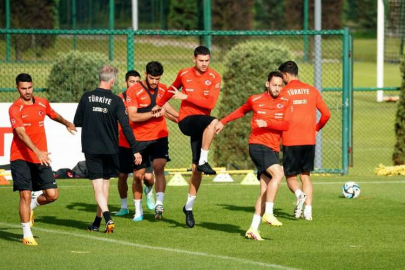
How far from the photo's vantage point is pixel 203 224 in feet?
42.8

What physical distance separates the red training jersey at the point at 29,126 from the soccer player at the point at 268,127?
220 cm

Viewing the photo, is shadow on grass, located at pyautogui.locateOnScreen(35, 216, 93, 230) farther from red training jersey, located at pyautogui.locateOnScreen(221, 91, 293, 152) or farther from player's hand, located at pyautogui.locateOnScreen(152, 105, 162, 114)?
red training jersey, located at pyautogui.locateOnScreen(221, 91, 293, 152)

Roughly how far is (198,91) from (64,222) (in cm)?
260

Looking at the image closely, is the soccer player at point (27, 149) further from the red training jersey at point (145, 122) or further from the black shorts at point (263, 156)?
the black shorts at point (263, 156)

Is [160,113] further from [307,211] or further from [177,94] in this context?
[307,211]

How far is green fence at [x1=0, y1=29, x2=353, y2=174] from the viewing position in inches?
750

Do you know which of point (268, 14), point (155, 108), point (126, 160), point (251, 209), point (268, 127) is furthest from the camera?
point (268, 14)

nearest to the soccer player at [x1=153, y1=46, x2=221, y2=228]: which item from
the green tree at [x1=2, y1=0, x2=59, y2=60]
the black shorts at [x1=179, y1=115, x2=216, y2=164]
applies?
the black shorts at [x1=179, y1=115, x2=216, y2=164]

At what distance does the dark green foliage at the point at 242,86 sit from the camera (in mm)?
20438

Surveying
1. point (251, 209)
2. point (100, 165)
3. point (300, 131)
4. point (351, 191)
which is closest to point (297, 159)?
point (300, 131)

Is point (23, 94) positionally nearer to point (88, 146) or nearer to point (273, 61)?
point (88, 146)

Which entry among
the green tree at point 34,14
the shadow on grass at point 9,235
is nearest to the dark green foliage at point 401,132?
the shadow on grass at point 9,235

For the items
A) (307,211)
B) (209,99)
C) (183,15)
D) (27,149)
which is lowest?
(307,211)

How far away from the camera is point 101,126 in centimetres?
1191
